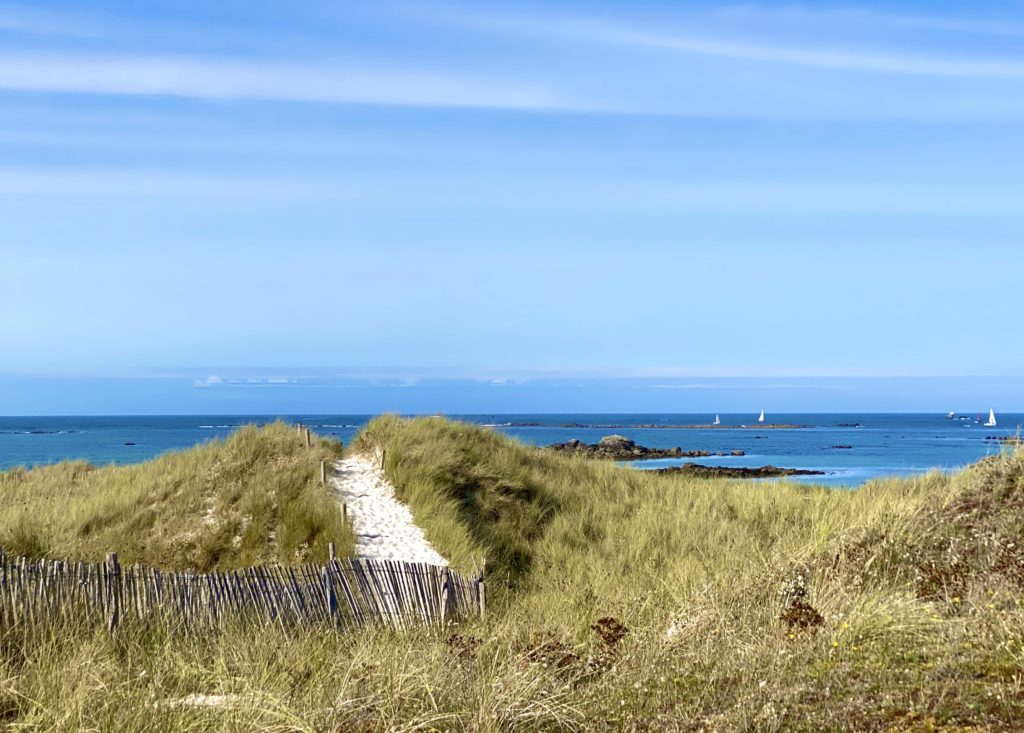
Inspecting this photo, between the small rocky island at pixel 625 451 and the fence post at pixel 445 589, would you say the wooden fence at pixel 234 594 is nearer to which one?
the fence post at pixel 445 589

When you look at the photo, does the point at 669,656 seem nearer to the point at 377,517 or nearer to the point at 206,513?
the point at 377,517

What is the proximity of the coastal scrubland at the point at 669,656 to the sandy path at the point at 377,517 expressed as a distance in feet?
9.43

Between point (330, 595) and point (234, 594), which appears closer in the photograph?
point (234, 594)

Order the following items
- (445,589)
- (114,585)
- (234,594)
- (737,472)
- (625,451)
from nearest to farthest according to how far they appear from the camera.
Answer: (114,585)
(234,594)
(445,589)
(737,472)
(625,451)

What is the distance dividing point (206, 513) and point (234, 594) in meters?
8.20

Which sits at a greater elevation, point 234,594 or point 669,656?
point 669,656

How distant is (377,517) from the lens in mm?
16734

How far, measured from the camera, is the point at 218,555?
15.6 metres

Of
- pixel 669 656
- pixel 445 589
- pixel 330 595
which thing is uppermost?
pixel 669 656

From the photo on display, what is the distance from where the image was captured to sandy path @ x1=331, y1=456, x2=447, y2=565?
1504 centimetres

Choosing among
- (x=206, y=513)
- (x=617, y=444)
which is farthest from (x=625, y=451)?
(x=206, y=513)

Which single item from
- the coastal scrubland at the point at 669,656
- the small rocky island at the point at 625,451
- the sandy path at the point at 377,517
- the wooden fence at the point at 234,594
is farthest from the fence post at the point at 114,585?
the small rocky island at the point at 625,451

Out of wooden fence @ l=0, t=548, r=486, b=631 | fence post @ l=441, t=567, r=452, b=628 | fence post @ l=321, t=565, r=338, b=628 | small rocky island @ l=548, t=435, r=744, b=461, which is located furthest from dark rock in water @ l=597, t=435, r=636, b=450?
fence post @ l=321, t=565, r=338, b=628

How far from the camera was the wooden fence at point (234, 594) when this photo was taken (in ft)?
27.0
